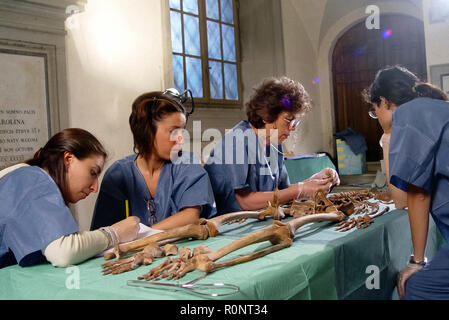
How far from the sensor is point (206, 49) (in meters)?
6.61

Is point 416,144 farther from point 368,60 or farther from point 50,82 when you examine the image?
point 368,60

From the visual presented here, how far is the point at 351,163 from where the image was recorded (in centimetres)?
738

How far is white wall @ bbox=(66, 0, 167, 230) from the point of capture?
14.7 feet

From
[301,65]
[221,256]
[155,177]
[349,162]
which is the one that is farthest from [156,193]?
[301,65]

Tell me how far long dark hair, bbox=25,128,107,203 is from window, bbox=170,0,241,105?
14.4ft

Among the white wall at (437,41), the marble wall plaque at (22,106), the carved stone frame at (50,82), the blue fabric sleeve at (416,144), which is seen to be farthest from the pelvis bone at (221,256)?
the white wall at (437,41)

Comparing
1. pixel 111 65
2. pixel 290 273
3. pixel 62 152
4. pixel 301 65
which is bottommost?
pixel 290 273

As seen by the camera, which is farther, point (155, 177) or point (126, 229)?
point (155, 177)

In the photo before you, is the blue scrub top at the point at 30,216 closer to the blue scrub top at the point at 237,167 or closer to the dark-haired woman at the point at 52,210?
the dark-haired woman at the point at 52,210

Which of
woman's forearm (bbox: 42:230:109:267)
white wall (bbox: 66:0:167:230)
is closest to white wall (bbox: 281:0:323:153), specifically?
white wall (bbox: 66:0:167:230)

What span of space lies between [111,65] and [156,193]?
2.80 m

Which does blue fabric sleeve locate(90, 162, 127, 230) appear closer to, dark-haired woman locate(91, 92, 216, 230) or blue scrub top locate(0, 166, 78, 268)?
dark-haired woman locate(91, 92, 216, 230)
